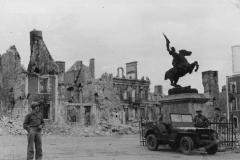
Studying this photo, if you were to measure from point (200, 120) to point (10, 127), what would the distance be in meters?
22.2

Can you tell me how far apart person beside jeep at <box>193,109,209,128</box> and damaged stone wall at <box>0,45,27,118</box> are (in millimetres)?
25734

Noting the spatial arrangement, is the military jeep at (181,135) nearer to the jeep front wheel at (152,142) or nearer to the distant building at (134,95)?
the jeep front wheel at (152,142)

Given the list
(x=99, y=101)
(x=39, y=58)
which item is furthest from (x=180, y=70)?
(x=99, y=101)

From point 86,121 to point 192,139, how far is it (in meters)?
32.0

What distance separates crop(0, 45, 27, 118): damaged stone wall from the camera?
36.6 metres

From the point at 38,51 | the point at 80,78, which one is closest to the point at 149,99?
the point at 80,78

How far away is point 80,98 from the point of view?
49.3 metres

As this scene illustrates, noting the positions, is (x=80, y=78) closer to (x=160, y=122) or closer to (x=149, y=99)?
(x=149, y=99)

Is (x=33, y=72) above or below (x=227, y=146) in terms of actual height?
above

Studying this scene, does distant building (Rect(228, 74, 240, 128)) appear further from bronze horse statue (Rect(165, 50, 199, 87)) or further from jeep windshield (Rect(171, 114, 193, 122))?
jeep windshield (Rect(171, 114, 193, 122))

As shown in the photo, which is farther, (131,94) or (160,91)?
(160,91)

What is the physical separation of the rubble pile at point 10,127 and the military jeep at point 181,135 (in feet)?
61.4

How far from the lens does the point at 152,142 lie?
14422 millimetres

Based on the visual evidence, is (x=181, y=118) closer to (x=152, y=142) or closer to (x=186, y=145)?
(x=186, y=145)
